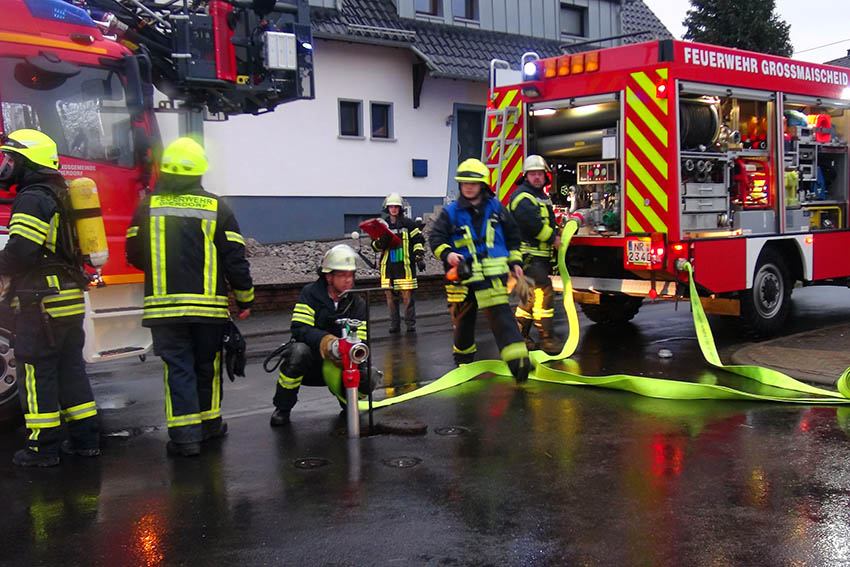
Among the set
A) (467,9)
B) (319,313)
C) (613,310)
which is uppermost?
(467,9)

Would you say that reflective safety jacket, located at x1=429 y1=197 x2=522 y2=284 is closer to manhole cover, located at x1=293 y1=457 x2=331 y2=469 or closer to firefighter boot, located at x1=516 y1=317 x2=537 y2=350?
firefighter boot, located at x1=516 y1=317 x2=537 y2=350

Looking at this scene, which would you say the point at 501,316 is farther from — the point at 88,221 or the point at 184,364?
the point at 88,221

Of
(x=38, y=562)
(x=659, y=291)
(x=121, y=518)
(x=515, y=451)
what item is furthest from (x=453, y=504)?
(x=659, y=291)

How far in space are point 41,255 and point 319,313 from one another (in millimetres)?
1757

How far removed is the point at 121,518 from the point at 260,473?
87 centimetres

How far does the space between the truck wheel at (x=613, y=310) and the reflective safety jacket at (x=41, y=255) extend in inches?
244

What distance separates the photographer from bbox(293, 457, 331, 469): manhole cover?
4.87 metres

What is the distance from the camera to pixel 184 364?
16.9ft

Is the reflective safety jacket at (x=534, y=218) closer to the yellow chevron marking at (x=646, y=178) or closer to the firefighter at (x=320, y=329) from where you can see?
the yellow chevron marking at (x=646, y=178)

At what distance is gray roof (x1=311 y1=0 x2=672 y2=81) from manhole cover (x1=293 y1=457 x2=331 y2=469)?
37.4ft

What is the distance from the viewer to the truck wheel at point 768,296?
28.2ft

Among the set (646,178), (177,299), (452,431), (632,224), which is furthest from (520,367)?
(177,299)

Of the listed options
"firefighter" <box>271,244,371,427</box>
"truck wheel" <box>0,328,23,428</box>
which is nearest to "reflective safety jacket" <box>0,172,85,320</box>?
"truck wheel" <box>0,328,23,428</box>

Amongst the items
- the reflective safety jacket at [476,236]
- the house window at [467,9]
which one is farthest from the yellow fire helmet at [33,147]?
the house window at [467,9]
